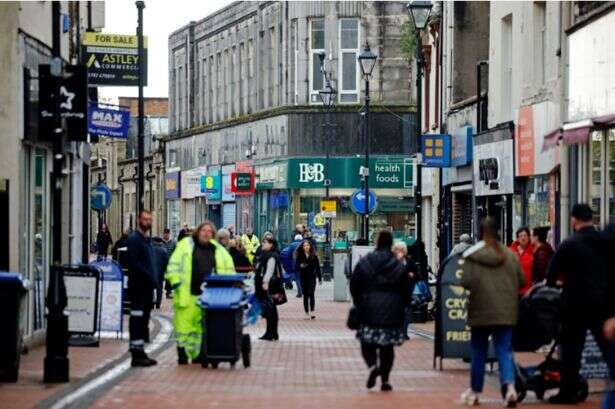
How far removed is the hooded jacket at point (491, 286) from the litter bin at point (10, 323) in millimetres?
5060

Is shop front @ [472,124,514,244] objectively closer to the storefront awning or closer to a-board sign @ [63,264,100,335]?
the storefront awning

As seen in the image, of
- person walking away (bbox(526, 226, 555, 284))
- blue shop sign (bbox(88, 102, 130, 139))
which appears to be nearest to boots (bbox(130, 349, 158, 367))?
person walking away (bbox(526, 226, 555, 284))

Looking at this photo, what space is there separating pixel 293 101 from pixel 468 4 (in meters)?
27.5

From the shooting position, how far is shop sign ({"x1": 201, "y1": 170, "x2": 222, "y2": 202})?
275 feet

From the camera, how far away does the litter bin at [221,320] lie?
2261cm

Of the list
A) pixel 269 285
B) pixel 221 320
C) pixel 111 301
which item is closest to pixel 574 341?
pixel 221 320

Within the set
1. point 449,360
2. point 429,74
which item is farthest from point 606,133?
point 429,74

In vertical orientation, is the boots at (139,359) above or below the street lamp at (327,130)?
below

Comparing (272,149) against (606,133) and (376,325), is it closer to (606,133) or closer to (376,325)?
(606,133)

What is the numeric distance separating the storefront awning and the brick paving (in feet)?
11.6

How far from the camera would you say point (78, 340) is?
2578 cm

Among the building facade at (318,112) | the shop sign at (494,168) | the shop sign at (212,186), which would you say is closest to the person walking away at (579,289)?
the shop sign at (494,168)

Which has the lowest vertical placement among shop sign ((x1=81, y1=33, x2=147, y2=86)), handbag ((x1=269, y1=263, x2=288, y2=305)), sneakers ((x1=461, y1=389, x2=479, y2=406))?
sneakers ((x1=461, y1=389, x2=479, y2=406))

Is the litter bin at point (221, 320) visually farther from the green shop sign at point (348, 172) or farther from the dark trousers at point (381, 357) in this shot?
the green shop sign at point (348, 172)
